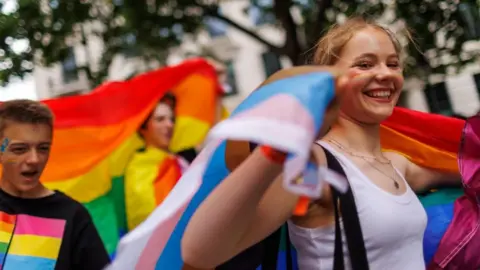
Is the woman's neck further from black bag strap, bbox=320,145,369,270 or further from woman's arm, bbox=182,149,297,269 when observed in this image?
woman's arm, bbox=182,149,297,269

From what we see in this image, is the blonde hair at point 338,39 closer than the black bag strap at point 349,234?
No

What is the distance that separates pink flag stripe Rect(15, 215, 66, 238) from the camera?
2.21m

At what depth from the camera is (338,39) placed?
1.71 m

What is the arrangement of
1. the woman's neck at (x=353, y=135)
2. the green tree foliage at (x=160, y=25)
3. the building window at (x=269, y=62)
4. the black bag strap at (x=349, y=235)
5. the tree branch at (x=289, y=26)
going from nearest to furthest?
the black bag strap at (x=349, y=235) → the woman's neck at (x=353, y=135) → the green tree foliage at (x=160, y=25) → the tree branch at (x=289, y=26) → the building window at (x=269, y=62)

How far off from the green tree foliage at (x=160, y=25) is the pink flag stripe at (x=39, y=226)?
2.59 metres

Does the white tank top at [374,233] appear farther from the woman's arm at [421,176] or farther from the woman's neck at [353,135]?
the woman's arm at [421,176]

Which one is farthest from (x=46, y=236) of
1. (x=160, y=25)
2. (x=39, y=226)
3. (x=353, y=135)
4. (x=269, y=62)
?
(x=269, y=62)

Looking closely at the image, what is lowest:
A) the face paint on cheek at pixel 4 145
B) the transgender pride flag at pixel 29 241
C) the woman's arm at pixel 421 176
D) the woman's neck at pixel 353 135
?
the woman's arm at pixel 421 176

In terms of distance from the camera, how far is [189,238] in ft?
3.99

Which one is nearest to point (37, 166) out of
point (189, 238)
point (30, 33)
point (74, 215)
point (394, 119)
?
point (74, 215)

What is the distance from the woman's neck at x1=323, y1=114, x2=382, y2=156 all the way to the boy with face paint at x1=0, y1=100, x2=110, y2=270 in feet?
3.71

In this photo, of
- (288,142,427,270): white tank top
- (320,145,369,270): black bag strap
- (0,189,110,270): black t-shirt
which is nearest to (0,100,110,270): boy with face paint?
(0,189,110,270): black t-shirt

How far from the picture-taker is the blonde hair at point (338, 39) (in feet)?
5.55

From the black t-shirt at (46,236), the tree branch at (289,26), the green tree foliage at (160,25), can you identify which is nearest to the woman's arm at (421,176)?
the black t-shirt at (46,236)
